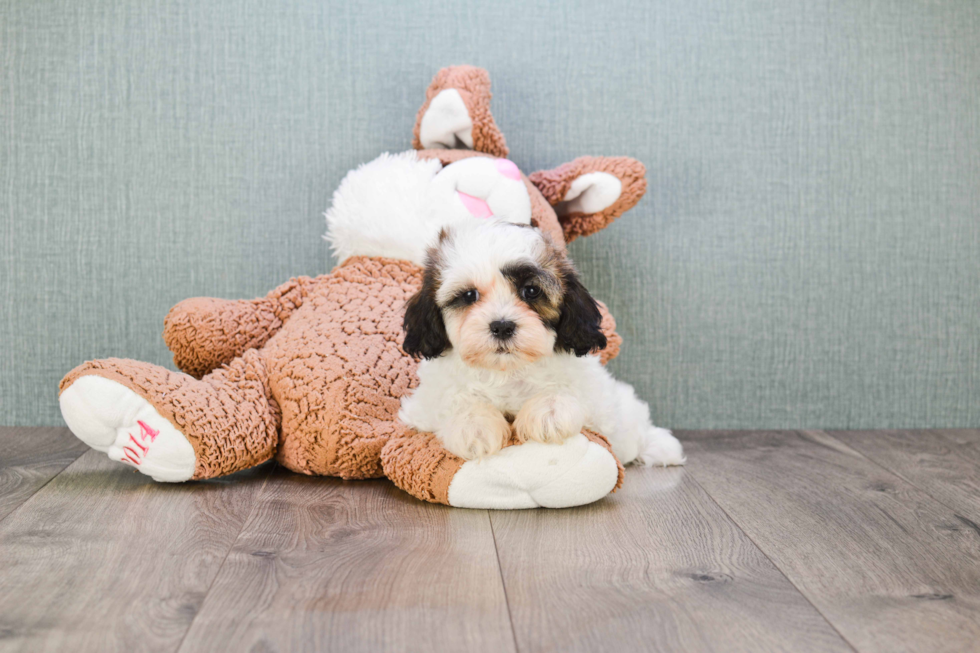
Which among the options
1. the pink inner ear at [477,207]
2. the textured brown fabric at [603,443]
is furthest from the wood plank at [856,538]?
the pink inner ear at [477,207]

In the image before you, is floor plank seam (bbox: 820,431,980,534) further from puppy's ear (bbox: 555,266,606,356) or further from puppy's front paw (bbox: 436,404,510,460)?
puppy's front paw (bbox: 436,404,510,460)

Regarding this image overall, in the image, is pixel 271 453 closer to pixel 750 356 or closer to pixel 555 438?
pixel 555 438

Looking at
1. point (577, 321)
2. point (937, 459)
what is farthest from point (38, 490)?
point (937, 459)

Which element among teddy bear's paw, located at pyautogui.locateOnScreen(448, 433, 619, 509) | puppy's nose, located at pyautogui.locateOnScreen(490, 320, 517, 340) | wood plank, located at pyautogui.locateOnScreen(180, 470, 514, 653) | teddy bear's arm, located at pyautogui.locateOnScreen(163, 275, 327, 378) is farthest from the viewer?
teddy bear's arm, located at pyautogui.locateOnScreen(163, 275, 327, 378)

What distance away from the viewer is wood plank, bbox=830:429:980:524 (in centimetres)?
161

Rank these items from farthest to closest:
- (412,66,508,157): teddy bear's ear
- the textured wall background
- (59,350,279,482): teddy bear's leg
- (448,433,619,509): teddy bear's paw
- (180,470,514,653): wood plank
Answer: the textured wall background < (412,66,508,157): teddy bear's ear < (59,350,279,482): teddy bear's leg < (448,433,619,509): teddy bear's paw < (180,470,514,653): wood plank

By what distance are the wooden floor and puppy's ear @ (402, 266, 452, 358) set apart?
0.31 metres

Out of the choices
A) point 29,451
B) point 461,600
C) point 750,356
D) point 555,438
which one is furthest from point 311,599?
point 750,356

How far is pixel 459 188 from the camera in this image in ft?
6.00

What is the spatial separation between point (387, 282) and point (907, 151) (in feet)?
5.01

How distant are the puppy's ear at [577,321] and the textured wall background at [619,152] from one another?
83 centimetres

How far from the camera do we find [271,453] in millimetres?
1705

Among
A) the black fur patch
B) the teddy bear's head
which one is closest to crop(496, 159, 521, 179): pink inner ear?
the teddy bear's head

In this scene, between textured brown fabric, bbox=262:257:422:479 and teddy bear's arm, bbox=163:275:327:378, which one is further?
teddy bear's arm, bbox=163:275:327:378
